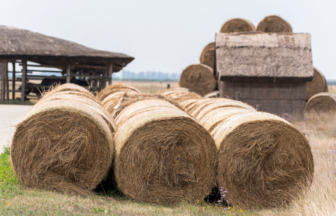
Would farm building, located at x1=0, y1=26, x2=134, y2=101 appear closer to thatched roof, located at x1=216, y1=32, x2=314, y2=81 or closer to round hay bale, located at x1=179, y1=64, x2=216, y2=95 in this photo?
round hay bale, located at x1=179, y1=64, x2=216, y2=95

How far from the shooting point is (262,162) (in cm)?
527

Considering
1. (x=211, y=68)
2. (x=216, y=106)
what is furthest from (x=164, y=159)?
(x=211, y=68)

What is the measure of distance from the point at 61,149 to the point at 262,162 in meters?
2.84

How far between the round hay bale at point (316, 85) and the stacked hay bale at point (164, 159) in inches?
568

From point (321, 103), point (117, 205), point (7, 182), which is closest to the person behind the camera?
point (117, 205)

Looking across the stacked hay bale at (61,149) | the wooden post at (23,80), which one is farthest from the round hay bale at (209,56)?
→ the stacked hay bale at (61,149)

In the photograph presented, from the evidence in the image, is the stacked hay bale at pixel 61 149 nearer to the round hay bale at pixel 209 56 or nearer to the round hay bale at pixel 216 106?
the round hay bale at pixel 216 106

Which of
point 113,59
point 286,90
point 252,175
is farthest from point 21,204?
point 113,59

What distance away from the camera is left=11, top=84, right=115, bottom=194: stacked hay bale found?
16.2ft

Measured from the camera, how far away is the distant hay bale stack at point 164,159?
4.96m

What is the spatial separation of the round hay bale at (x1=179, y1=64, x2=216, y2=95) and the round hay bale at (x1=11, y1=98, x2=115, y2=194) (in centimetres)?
1331

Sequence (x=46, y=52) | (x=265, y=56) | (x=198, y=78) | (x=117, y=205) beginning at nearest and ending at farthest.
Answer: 1. (x=117, y=205)
2. (x=265, y=56)
3. (x=198, y=78)
4. (x=46, y=52)

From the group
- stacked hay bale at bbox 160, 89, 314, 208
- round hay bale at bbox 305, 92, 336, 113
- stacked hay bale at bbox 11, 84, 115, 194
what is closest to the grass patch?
stacked hay bale at bbox 11, 84, 115, 194

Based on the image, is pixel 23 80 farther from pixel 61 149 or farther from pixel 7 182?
pixel 61 149
